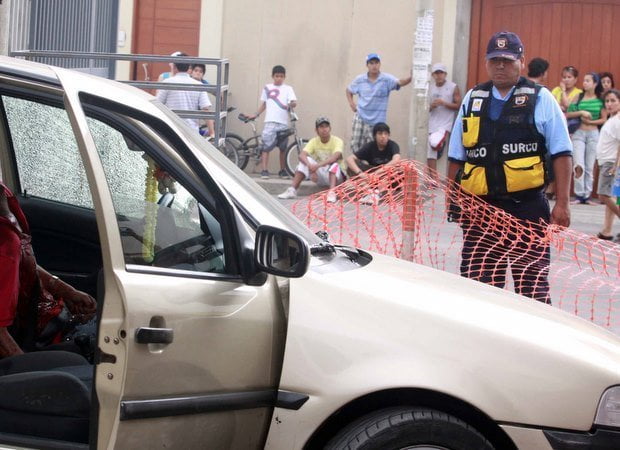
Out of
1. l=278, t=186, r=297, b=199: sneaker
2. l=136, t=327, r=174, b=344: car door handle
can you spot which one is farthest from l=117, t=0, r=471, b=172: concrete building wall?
l=136, t=327, r=174, b=344: car door handle

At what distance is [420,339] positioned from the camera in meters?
3.30

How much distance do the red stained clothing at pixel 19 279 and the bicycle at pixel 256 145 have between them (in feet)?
38.2

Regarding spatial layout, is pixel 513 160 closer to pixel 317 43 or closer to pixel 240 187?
pixel 240 187

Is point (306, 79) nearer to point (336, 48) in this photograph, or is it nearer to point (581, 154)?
point (336, 48)

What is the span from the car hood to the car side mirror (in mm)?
149

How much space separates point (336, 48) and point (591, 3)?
3641 mm

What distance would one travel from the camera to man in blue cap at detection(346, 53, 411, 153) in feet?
49.9

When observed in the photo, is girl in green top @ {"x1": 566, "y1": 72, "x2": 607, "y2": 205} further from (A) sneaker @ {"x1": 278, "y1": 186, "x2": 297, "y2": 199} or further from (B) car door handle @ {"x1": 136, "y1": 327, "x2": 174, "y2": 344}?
(B) car door handle @ {"x1": 136, "y1": 327, "x2": 174, "y2": 344}

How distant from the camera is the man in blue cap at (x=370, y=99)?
15203 millimetres

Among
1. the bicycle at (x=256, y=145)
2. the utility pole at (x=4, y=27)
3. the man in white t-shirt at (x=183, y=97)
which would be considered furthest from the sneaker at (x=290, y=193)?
the utility pole at (x=4, y=27)

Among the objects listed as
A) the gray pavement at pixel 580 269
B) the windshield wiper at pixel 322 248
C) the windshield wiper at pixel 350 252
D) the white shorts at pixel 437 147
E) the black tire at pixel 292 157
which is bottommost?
the gray pavement at pixel 580 269

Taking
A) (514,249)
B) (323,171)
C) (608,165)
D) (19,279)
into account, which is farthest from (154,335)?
(323,171)

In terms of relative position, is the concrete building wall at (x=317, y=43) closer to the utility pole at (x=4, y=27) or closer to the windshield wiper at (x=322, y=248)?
the utility pole at (x=4, y=27)

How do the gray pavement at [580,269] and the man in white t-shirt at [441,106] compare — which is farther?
the man in white t-shirt at [441,106]
